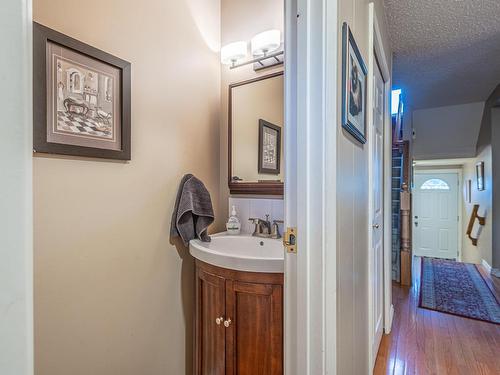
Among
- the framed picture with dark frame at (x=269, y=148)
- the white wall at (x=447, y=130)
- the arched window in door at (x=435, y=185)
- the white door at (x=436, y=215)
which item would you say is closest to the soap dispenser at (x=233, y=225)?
the framed picture with dark frame at (x=269, y=148)

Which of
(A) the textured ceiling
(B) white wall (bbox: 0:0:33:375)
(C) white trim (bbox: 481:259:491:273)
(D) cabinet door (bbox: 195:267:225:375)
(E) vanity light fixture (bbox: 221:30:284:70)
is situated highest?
(A) the textured ceiling

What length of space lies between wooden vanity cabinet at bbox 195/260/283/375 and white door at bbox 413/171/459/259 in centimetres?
682

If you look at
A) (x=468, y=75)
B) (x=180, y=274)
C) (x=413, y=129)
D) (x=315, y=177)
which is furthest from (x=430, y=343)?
(x=413, y=129)

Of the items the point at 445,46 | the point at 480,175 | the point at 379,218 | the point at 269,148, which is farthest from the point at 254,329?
the point at 480,175

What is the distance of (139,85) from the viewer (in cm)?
142

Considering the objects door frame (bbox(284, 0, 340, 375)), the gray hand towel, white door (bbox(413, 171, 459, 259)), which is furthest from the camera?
white door (bbox(413, 171, 459, 259))

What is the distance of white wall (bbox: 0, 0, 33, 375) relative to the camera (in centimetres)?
27

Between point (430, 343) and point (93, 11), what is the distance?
293cm

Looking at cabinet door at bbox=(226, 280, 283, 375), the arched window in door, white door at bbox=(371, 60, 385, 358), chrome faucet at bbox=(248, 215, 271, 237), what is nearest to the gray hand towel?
chrome faucet at bbox=(248, 215, 271, 237)

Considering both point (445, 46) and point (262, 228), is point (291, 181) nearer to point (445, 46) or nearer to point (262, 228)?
point (262, 228)

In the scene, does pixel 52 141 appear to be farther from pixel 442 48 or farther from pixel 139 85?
pixel 442 48

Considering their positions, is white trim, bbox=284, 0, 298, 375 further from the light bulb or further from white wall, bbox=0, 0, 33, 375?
the light bulb

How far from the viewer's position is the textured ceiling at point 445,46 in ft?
6.46

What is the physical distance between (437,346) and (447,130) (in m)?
3.67
